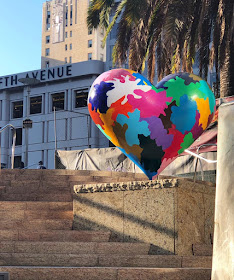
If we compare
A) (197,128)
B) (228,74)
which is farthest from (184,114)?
(228,74)

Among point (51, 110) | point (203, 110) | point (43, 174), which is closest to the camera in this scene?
point (203, 110)

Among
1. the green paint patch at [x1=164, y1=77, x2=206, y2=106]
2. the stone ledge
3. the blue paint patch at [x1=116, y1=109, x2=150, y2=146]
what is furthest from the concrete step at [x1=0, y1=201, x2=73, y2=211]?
the green paint patch at [x1=164, y1=77, x2=206, y2=106]

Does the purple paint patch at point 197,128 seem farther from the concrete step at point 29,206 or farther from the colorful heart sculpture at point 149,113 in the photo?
the concrete step at point 29,206

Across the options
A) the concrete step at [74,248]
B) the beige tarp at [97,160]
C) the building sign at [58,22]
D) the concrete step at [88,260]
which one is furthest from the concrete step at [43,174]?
the building sign at [58,22]

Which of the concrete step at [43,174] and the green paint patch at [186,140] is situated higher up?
the green paint patch at [186,140]

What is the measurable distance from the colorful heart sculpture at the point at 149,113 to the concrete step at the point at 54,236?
5.72 ft

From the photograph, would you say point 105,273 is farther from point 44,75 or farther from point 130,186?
point 44,75

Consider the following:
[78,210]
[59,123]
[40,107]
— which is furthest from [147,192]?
[40,107]

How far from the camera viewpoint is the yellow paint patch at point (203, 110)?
9.25 m

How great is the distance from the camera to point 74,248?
24.6 feet

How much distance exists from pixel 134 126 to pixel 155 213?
1810 mm

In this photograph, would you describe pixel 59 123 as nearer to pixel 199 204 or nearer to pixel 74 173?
pixel 74 173

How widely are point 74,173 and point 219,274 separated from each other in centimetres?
987

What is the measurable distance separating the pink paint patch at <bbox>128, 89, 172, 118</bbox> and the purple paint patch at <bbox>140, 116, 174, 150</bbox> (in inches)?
3.3
